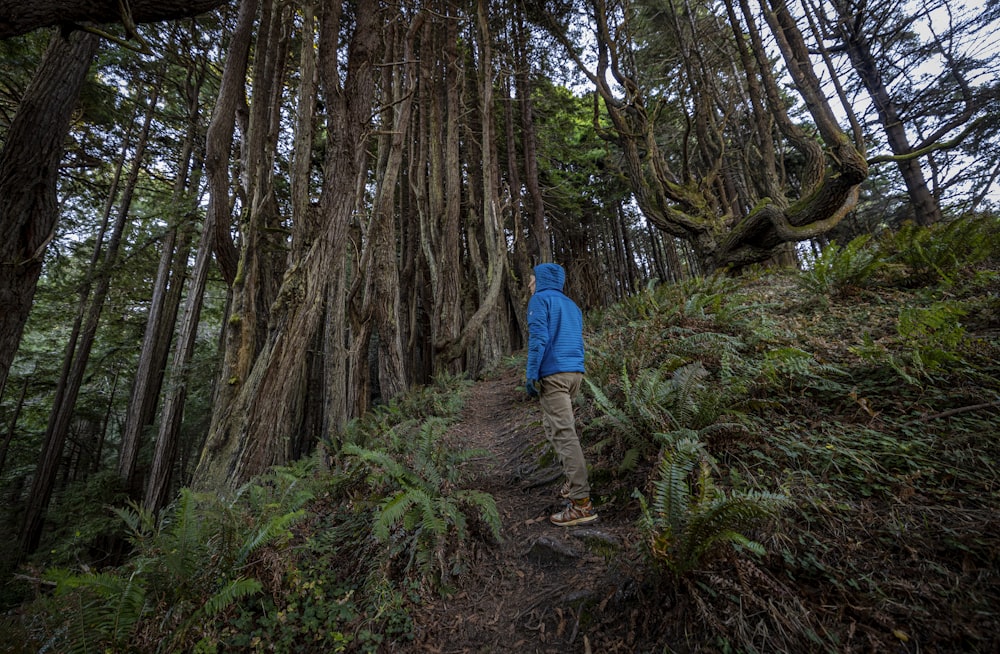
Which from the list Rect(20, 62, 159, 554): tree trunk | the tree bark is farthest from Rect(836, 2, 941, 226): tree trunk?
Rect(20, 62, 159, 554): tree trunk

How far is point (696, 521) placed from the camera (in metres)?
1.71

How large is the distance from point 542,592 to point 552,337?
69.2 inches

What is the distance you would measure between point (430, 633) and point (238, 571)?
1.22m

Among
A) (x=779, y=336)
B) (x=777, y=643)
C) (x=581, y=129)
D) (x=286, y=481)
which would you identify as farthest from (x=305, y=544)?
(x=581, y=129)

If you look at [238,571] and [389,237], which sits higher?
[389,237]

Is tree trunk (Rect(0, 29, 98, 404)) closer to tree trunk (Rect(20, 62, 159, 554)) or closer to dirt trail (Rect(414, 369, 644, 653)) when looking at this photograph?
dirt trail (Rect(414, 369, 644, 653))

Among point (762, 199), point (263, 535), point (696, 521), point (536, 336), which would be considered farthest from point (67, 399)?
point (762, 199)

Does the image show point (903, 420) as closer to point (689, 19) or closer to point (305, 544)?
point (305, 544)

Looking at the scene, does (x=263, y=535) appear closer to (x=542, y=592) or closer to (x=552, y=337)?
(x=542, y=592)

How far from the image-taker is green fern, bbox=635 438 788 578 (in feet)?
5.46

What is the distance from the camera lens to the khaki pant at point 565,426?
2.82 meters

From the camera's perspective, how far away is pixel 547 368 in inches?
122

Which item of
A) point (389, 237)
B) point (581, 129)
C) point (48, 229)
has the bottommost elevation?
point (48, 229)

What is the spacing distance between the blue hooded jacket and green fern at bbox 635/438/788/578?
127 cm
